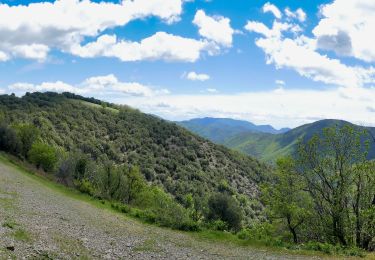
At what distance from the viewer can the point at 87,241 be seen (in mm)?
22422

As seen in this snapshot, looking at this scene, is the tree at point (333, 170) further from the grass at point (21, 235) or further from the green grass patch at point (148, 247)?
the grass at point (21, 235)

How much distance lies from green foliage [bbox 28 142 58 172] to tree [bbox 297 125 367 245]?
217 feet

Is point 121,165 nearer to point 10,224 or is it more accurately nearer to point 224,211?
point 224,211

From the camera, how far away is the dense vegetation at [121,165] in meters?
77.6

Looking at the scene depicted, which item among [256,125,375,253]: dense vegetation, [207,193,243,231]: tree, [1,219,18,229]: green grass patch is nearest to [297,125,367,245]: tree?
[256,125,375,253]: dense vegetation

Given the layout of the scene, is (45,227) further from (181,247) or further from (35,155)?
(35,155)

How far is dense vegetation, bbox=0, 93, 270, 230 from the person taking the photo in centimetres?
7756

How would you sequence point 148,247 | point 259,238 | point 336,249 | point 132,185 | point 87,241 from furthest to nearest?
point 132,185 → point 259,238 → point 336,249 → point 148,247 → point 87,241

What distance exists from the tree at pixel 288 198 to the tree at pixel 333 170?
0.94 m

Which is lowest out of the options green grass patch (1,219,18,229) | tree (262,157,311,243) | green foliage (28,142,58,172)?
green foliage (28,142,58,172)

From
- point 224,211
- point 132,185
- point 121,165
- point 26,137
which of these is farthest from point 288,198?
point 121,165

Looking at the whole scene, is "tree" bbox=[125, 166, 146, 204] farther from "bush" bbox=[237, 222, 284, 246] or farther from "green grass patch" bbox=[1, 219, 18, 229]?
"green grass patch" bbox=[1, 219, 18, 229]

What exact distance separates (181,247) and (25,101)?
182224 mm

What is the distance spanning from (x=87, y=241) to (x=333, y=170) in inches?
860
